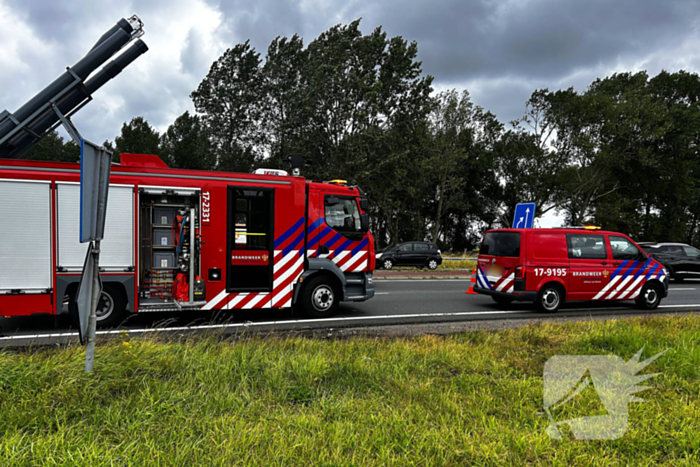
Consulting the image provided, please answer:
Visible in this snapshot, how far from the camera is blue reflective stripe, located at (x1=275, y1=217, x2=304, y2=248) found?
8.25 m

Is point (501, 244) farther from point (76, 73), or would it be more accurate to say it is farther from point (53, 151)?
point (53, 151)

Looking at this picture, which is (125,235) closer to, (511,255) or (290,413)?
(290,413)

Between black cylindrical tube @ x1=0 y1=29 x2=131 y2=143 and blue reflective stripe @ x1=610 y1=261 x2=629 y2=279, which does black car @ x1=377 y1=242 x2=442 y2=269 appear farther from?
black cylindrical tube @ x1=0 y1=29 x2=131 y2=143

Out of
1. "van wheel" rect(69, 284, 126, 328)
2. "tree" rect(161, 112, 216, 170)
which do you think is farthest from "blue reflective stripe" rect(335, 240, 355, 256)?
"tree" rect(161, 112, 216, 170)

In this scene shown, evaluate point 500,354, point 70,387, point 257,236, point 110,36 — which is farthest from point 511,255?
point 110,36

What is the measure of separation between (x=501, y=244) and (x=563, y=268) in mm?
1465

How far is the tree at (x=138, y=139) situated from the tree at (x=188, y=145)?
1.39 metres

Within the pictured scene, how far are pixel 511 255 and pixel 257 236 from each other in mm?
5792

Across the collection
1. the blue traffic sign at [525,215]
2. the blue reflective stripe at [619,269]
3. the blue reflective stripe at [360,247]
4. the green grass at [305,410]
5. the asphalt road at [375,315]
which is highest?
the blue traffic sign at [525,215]

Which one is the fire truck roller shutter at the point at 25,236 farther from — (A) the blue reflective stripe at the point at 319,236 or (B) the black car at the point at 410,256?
(B) the black car at the point at 410,256

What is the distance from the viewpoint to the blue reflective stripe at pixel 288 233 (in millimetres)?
8253

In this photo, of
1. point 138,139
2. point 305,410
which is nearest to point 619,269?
point 305,410

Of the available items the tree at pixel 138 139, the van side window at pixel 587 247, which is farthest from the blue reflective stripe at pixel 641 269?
the tree at pixel 138 139

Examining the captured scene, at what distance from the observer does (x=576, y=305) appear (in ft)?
37.3
